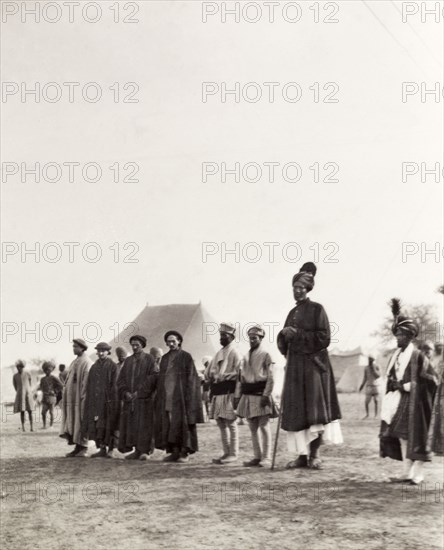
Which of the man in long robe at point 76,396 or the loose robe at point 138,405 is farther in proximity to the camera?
the man in long robe at point 76,396

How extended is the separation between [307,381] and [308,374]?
2.9 inches

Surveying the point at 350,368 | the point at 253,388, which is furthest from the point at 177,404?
the point at 350,368

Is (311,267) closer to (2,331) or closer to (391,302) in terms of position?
(391,302)

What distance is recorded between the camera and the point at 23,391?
15000 millimetres

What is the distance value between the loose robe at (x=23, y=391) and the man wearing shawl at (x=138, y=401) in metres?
5.49

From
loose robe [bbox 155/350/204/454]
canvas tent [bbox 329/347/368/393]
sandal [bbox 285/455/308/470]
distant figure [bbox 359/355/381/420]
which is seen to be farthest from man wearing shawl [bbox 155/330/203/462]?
canvas tent [bbox 329/347/368/393]

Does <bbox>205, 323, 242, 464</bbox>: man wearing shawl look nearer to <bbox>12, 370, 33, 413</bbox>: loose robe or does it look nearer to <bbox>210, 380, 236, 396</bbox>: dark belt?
<bbox>210, 380, 236, 396</bbox>: dark belt

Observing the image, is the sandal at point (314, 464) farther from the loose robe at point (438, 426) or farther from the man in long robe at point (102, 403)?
the man in long robe at point (102, 403)

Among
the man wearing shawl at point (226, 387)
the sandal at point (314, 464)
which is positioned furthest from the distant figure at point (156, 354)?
the sandal at point (314, 464)

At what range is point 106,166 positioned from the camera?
7668 millimetres

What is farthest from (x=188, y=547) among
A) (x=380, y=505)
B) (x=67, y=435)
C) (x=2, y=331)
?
(x=67, y=435)

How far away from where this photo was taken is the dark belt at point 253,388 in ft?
26.6

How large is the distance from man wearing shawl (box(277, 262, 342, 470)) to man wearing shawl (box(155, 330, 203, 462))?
80.6 inches

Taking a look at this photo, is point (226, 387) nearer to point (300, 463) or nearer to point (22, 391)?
point (300, 463)
